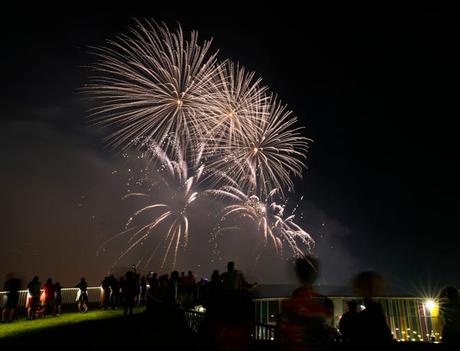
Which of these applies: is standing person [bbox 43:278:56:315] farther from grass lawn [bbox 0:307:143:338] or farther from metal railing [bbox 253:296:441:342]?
metal railing [bbox 253:296:441:342]

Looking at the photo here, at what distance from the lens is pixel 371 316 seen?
5008 millimetres

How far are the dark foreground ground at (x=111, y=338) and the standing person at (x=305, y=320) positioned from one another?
5.98 metres

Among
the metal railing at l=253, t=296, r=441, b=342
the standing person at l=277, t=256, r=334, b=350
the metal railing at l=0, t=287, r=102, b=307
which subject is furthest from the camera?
the metal railing at l=0, t=287, r=102, b=307

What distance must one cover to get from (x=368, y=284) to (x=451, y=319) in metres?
2.75

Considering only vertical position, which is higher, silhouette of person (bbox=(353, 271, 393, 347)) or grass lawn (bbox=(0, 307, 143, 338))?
silhouette of person (bbox=(353, 271, 393, 347))

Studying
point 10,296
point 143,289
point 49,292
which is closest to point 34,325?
point 10,296

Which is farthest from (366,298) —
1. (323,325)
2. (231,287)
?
(231,287)

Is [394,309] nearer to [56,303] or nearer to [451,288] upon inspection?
[451,288]

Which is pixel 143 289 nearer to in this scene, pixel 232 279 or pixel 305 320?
pixel 232 279

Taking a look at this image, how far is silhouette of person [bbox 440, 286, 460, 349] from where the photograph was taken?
6492 mm

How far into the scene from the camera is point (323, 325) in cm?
464

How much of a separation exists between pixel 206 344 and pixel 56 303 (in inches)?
817

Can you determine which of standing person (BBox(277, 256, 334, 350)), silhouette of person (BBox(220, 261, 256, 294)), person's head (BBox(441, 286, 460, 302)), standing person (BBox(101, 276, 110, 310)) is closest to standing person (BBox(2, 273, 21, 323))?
standing person (BBox(101, 276, 110, 310))

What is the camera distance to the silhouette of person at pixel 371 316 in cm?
492
